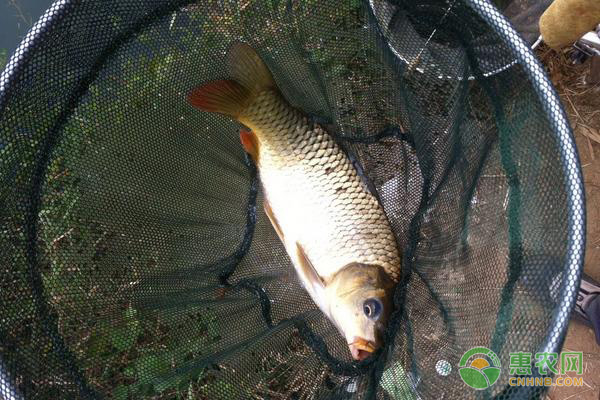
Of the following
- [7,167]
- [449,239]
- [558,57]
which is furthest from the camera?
[558,57]

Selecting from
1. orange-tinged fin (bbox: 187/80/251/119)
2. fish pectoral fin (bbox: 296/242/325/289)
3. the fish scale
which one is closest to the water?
orange-tinged fin (bbox: 187/80/251/119)

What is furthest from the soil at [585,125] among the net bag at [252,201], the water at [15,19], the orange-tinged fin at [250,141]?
the water at [15,19]

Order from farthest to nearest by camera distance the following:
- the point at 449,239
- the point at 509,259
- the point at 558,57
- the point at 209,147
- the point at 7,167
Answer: the point at 558,57, the point at 209,147, the point at 449,239, the point at 7,167, the point at 509,259

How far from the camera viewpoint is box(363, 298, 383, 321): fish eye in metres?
1.22

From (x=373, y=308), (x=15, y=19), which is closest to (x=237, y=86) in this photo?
(x=373, y=308)

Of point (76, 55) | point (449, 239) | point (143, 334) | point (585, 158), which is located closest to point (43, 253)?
point (143, 334)

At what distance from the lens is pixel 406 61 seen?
1.38 m

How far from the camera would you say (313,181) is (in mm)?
1416

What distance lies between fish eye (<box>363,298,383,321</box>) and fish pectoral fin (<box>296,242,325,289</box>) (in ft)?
0.53

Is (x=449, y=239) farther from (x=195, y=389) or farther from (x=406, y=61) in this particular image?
(x=195, y=389)

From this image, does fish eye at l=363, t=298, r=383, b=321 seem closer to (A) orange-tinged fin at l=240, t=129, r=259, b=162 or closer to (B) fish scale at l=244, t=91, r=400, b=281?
(B) fish scale at l=244, t=91, r=400, b=281

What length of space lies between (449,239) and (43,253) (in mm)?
978

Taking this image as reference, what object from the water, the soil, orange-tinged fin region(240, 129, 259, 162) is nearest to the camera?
orange-tinged fin region(240, 129, 259, 162)

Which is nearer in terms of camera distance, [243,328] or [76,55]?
[76,55]
